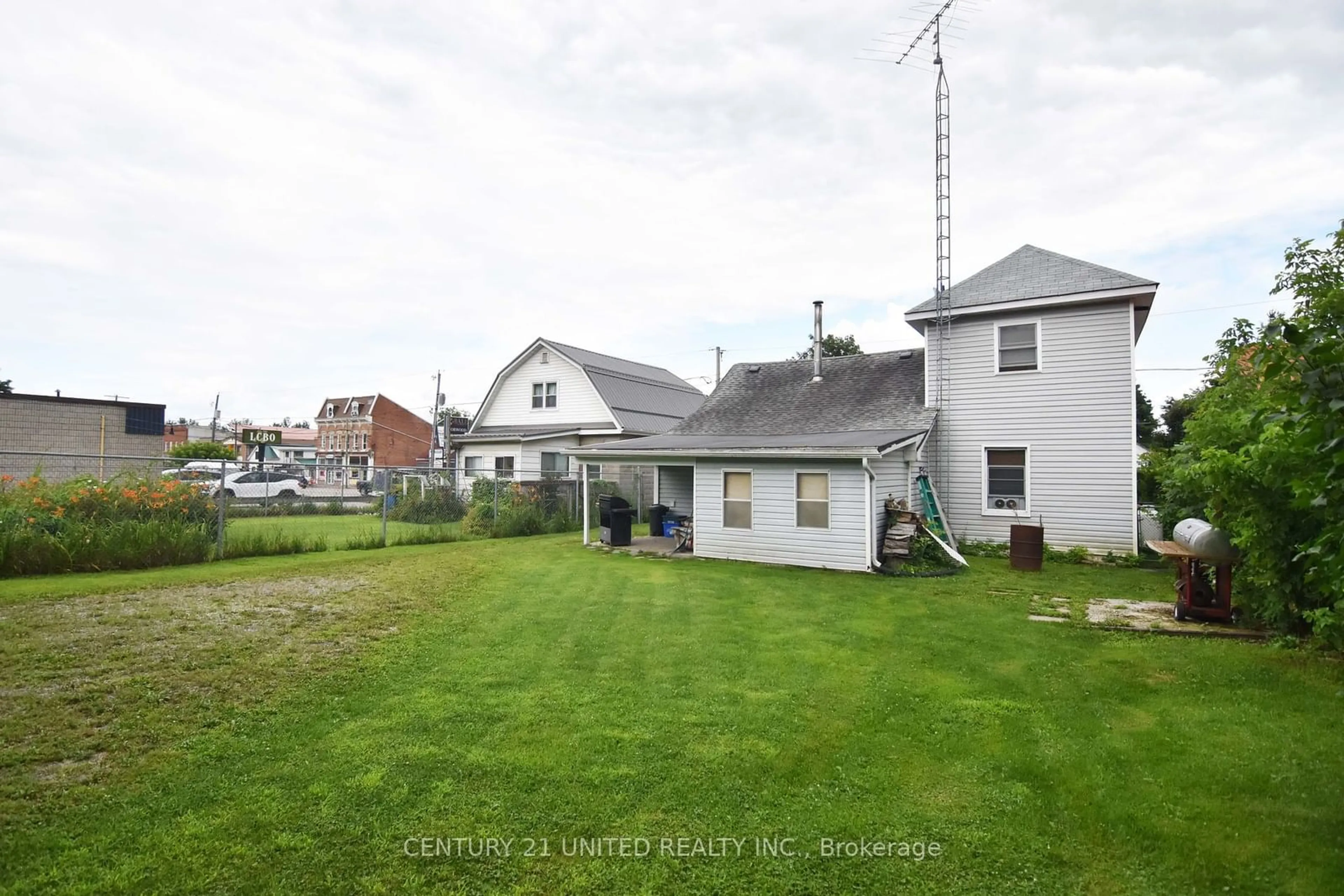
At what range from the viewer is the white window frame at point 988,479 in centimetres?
1307

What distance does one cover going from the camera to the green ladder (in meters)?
12.7

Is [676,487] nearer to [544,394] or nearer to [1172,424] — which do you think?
[544,394]

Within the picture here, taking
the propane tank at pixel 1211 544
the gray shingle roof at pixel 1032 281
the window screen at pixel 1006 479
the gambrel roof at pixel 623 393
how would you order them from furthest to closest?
1. the gambrel roof at pixel 623 393
2. the window screen at pixel 1006 479
3. the gray shingle roof at pixel 1032 281
4. the propane tank at pixel 1211 544

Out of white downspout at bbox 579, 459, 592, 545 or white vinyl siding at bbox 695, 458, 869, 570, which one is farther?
white downspout at bbox 579, 459, 592, 545

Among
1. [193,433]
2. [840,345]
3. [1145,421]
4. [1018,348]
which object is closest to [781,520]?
[1018,348]

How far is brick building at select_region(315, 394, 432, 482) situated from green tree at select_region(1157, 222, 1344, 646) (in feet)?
169

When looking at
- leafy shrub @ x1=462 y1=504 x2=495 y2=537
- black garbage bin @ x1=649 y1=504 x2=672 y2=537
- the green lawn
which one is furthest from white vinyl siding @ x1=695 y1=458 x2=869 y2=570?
leafy shrub @ x1=462 y1=504 x2=495 y2=537

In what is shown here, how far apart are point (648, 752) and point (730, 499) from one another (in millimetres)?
8671

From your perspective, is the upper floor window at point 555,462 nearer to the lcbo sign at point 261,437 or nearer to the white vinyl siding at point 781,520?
the white vinyl siding at point 781,520

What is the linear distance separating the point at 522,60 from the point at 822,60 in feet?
17.7

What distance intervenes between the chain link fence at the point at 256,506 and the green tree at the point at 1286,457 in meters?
11.1

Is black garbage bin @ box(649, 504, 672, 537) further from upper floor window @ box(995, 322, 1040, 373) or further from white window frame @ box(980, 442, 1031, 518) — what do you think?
upper floor window @ box(995, 322, 1040, 373)

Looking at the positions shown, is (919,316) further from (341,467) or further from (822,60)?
(341,467)

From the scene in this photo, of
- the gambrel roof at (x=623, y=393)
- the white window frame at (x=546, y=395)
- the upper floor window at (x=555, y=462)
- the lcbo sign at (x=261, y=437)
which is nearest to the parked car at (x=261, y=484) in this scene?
the gambrel roof at (x=623, y=393)
